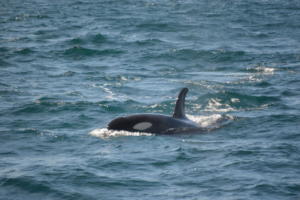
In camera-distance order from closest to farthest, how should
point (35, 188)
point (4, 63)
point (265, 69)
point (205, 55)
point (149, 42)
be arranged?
1. point (35, 188)
2. point (265, 69)
3. point (4, 63)
4. point (205, 55)
5. point (149, 42)

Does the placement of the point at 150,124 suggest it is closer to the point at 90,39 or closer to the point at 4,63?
the point at 4,63

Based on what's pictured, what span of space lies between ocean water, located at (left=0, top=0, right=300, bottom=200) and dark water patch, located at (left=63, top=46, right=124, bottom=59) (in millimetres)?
55

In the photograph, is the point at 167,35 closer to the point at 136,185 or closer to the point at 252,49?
the point at 252,49

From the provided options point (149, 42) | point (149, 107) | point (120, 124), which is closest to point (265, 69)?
point (149, 107)

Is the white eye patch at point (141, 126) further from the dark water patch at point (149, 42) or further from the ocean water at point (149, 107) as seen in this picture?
the dark water patch at point (149, 42)

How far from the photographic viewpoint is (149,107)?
58.5 ft

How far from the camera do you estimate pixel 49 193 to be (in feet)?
35.1

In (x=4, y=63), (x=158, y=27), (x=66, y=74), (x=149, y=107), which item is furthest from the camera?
(x=158, y=27)

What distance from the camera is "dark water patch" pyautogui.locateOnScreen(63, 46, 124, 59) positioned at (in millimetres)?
28625

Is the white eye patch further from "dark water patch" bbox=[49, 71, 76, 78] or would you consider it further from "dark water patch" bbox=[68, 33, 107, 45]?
"dark water patch" bbox=[68, 33, 107, 45]

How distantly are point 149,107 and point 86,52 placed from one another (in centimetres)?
1215

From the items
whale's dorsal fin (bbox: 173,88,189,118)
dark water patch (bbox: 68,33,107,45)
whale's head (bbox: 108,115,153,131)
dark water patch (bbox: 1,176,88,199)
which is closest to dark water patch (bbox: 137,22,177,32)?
dark water patch (bbox: 68,33,107,45)

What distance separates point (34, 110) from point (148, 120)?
4852 millimetres

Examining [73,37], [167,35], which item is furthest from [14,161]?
[167,35]
